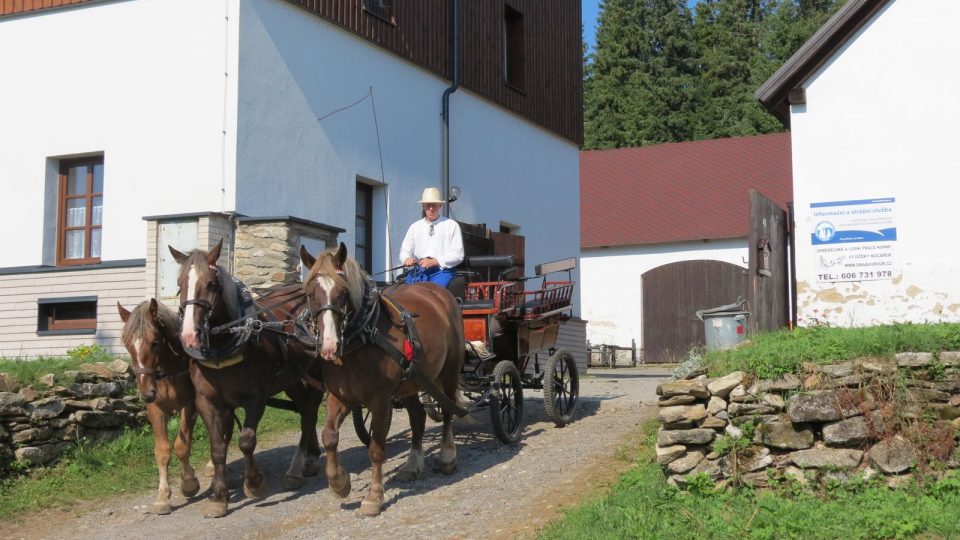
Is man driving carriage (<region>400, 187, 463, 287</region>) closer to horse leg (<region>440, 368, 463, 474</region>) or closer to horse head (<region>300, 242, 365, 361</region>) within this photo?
horse leg (<region>440, 368, 463, 474</region>)

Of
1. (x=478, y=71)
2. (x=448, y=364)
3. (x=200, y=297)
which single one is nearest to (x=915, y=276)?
(x=448, y=364)

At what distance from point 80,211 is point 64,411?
4905mm

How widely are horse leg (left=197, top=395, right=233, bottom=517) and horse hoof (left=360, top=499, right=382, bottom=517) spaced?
1098mm

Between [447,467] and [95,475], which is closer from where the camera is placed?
[447,467]

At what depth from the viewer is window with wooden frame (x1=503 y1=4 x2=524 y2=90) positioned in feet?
66.5

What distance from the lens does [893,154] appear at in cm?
1202

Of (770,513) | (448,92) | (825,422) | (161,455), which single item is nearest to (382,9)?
(448,92)

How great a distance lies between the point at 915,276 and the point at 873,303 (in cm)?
53

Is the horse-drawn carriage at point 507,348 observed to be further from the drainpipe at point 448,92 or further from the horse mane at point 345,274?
the drainpipe at point 448,92

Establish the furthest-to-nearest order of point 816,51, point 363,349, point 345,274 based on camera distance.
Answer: point 816,51
point 363,349
point 345,274

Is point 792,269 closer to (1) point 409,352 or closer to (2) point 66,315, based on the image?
(1) point 409,352

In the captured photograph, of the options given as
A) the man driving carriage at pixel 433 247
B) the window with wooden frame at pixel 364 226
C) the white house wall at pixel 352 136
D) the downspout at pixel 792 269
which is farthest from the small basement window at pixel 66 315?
the downspout at pixel 792 269

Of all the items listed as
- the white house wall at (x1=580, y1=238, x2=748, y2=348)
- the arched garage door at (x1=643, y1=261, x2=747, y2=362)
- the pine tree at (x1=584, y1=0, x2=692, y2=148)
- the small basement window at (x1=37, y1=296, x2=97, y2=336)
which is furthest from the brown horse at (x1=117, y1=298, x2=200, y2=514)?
the pine tree at (x1=584, y1=0, x2=692, y2=148)

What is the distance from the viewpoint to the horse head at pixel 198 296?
7.50m
